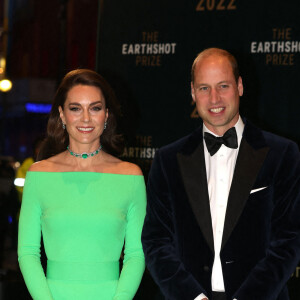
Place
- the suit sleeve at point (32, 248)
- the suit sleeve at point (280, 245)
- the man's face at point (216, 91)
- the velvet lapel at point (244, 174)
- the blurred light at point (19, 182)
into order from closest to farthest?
the suit sleeve at point (280, 245) → the velvet lapel at point (244, 174) → the man's face at point (216, 91) → the suit sleeve at point (32, 248) → the blurred light at point (19, 182)

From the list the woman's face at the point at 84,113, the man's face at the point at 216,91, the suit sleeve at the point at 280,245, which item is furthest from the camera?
the woman's face at the point at 84,113

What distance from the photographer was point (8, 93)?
28.9 metres

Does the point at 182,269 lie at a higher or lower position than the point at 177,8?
lower

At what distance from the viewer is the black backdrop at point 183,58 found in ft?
17.6

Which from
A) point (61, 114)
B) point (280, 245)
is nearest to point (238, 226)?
point (280, 245)

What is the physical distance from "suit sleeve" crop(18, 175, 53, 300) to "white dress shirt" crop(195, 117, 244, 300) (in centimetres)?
91

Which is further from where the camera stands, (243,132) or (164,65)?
(164,65)

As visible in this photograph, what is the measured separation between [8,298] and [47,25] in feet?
71.6

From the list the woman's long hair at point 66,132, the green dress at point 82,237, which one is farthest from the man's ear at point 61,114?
the green dress at point 82,237

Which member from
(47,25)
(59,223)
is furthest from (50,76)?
(59,223)

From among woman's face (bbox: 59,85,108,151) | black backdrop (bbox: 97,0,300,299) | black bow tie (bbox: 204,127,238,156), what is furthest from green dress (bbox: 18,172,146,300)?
black backdrop (bbox: 97,0,300,299)

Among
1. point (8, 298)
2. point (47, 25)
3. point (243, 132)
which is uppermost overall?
point (47, 25)

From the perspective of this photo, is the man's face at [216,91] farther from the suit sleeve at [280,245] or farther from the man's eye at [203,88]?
the suit sleeve at [280,245]

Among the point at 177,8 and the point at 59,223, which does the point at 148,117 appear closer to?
the point at 177,8
